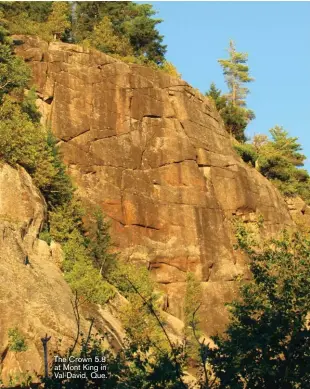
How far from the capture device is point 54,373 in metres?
16.1

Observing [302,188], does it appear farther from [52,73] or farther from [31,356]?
[31,356]

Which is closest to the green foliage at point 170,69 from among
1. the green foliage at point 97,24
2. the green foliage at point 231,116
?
the green foliage at point 97,24

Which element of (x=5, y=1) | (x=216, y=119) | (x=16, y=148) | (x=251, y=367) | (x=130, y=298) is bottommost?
(x=251, y=367)

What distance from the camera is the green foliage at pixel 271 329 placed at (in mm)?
15500

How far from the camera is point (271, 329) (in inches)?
622

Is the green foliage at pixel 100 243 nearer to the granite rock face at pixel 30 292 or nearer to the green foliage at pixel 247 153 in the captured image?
the granite rock face at pixel 30 292

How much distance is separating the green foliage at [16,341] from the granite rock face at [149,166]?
1791cm

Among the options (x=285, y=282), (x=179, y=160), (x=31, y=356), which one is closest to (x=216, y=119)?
(x=179, y=160)

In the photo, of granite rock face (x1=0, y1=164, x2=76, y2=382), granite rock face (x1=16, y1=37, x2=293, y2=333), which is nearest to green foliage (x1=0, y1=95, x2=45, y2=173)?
granite rock face (x1=0, y1=164, x2=76, y2=382)

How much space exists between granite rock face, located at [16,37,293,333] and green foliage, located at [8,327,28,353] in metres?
17.9

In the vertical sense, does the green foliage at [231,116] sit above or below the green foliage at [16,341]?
above

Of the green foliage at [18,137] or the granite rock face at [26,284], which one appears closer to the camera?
the granite rock face at [26,284]

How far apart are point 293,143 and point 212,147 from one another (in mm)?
19882

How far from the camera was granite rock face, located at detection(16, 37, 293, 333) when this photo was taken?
146ft
